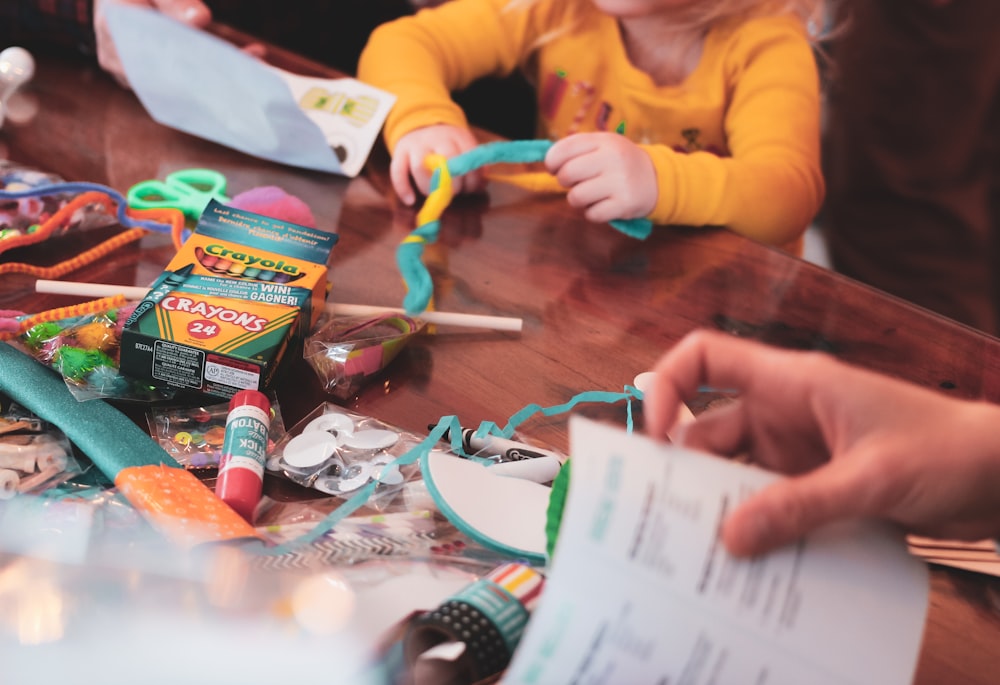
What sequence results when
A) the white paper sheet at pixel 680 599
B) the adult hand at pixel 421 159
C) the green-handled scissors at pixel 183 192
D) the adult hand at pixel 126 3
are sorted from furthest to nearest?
the adult hand at pixel 126 3, the adult hand at pixel 421 159, the green-handled scissors at pixel 183 192, the white paper sheet at pixel 680 599

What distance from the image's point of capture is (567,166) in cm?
96

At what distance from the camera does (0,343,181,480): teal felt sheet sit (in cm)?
57

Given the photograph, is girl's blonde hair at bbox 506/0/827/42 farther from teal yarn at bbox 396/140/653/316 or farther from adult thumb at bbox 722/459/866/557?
adult thumb at bbox 722/459/866/557

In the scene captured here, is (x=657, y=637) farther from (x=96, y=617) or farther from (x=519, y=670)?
(x=96, y=617)

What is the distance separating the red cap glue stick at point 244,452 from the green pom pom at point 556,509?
0.20m

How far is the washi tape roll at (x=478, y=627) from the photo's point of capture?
0.43m

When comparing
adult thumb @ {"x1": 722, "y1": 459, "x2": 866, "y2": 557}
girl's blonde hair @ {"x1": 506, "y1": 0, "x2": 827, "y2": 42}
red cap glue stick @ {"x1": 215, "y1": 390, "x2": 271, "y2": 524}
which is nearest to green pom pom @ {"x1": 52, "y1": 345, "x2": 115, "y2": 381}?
red cap glue stick @ {"x1": 215, "y1": 390, "x2": 271, "y2": 524}

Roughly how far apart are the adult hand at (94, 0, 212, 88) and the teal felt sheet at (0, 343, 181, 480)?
0.60 m

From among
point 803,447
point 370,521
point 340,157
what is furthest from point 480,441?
point 340,157

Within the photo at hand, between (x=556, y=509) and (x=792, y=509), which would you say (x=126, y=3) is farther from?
(x=792, y=509)

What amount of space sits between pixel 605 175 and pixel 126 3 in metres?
0.65

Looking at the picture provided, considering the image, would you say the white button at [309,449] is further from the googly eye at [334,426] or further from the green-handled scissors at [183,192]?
the green-handled scissors at [183,192]

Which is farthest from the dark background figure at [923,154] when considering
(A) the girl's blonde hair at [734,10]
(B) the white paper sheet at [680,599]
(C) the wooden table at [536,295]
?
(B) the white paper sheet at [680,599]

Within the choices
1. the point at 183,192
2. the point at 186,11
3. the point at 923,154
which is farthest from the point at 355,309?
the point at 923,154
